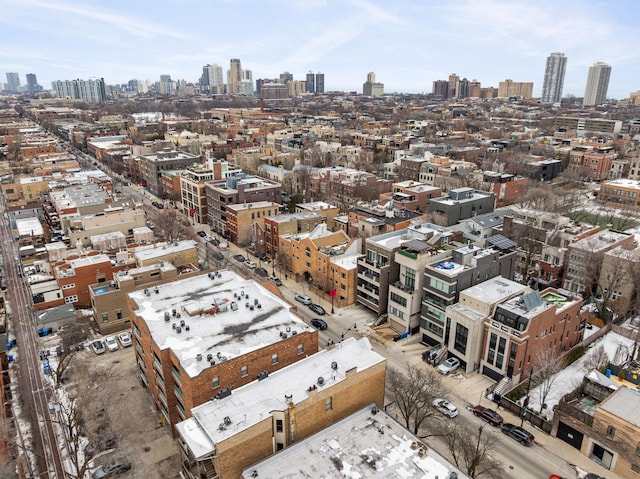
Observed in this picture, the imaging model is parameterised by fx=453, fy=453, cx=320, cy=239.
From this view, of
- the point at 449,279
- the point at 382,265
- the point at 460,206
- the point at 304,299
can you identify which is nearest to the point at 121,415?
the point at 304,299

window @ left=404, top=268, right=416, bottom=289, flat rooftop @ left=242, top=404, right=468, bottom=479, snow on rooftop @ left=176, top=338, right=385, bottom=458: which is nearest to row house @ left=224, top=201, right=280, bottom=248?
window @ left=404, top=268, right=416, bottom=289

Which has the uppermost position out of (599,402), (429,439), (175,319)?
(175,319)

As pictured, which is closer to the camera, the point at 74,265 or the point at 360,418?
the point at 360,418

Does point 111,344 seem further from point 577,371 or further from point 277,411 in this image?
point 577,371

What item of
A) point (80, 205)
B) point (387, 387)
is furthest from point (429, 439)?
point (80, 205)

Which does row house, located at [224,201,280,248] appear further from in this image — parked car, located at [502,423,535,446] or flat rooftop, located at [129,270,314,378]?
parked car, located at [502,423,535,446]

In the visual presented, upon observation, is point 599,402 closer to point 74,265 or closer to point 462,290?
point 462,290
